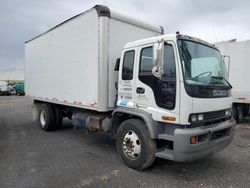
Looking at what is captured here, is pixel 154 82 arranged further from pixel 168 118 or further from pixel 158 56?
pixel 168 118

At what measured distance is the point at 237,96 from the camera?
9977 mm

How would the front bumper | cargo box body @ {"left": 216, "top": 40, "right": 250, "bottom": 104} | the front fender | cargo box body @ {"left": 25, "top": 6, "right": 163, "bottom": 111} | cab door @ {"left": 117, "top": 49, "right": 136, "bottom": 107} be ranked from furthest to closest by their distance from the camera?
cargo box body @ {"left": 216, "top": 40, "right": 250, "bottom": 104}, cargo box body @ {"left": 25, "top": 6, "right": 163, "bottom": 111}, cab door @ {"left": 117, "top": 49, "right": 136, "bottom": 107}, the front fender, the front bumper

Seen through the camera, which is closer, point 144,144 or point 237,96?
point 144,144

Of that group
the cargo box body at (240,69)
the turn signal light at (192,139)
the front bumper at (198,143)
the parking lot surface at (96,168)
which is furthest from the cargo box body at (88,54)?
the cargo box body at (240,69)

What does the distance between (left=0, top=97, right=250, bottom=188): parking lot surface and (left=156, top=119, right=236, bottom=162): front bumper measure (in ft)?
1.73

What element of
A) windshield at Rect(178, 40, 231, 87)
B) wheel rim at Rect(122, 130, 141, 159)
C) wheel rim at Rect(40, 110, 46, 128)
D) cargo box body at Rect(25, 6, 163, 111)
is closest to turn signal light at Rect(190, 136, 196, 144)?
windshield at Rect(178, 40, 231, 87)

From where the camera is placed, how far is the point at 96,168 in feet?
16.1

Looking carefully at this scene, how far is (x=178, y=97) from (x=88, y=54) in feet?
8.80

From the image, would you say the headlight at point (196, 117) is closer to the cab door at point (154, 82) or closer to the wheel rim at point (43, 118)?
the cab door at point (154, 82)

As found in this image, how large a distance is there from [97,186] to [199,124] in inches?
82.9

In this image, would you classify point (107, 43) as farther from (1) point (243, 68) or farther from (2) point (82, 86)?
(1) point (243, 68)

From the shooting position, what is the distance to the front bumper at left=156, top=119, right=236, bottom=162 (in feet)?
12.9

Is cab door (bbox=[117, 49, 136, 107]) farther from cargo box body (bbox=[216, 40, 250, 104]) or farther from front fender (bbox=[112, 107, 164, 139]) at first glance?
cargo box body (bbox=[216, 40, 250, 104])

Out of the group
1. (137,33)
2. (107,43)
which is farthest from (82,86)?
(137,33)
